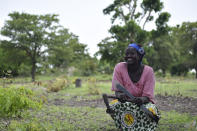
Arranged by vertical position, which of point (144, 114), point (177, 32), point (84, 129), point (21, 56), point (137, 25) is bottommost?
point (84, 129)

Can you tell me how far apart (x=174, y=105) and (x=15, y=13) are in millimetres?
28006

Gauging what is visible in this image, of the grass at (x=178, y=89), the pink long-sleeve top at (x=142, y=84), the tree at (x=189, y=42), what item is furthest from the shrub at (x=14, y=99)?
the tree at (x=189, y=42)

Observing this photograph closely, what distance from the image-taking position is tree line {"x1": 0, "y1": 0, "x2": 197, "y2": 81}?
2109 centimetres

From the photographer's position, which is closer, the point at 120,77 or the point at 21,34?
the point at 120,77

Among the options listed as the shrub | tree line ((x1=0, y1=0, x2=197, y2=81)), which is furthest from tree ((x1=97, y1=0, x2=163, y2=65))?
the shrub

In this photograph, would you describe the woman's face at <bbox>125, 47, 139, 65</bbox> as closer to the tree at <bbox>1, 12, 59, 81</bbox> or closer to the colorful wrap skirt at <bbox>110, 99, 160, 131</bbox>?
the colorful wrap skirt at <bbox>110, 99, 160, 131</bbox>

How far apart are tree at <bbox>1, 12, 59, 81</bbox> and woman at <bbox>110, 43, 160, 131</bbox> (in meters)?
25.3

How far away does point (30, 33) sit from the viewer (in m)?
29.8

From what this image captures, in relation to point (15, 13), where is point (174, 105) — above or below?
below

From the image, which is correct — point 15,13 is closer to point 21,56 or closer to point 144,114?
point 21,56

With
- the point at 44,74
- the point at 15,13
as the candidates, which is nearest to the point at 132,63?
the point at 15,13

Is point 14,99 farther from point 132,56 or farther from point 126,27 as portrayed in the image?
point 126,27

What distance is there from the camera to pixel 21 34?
27.7 metres

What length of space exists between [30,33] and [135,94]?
90.5 ft
